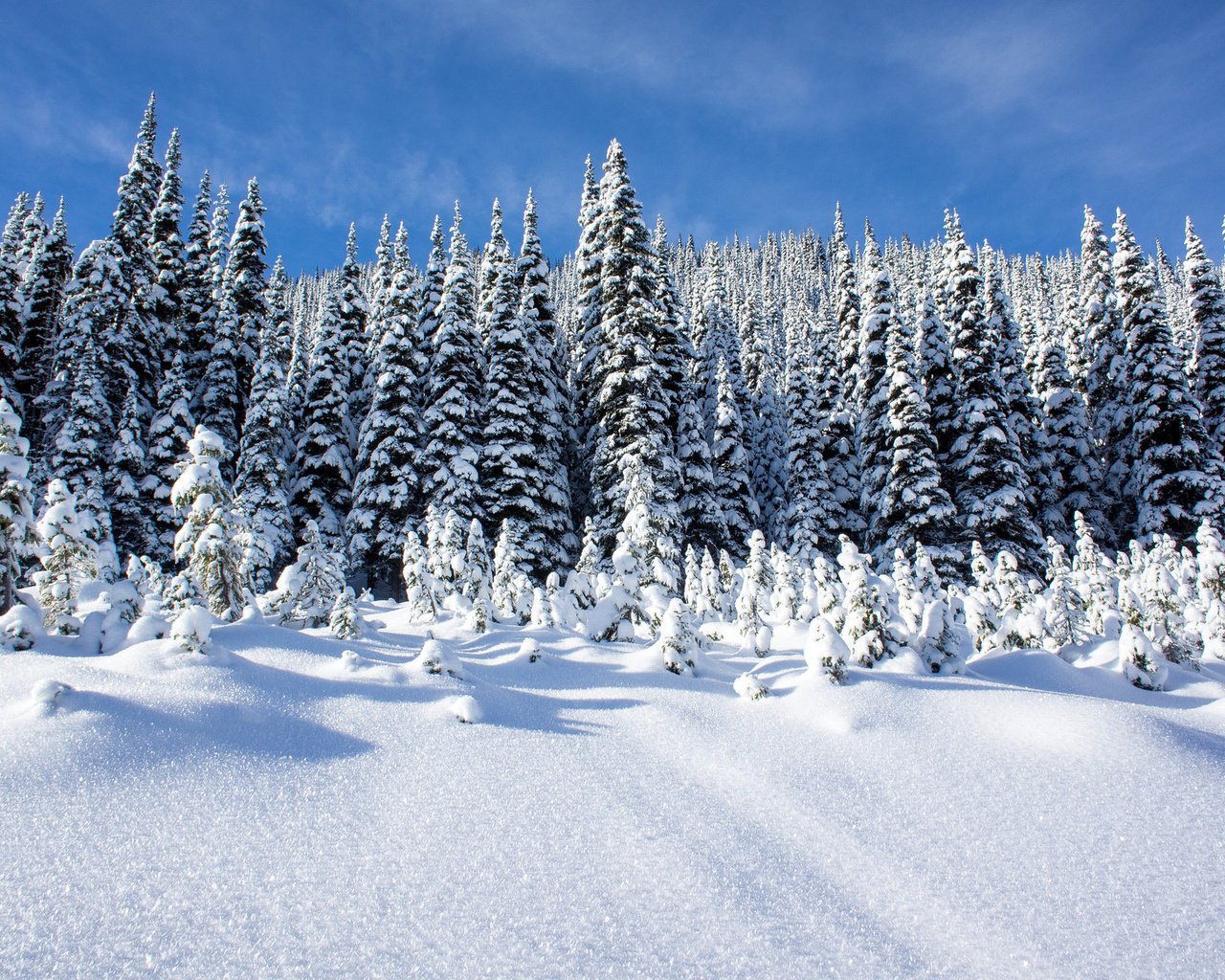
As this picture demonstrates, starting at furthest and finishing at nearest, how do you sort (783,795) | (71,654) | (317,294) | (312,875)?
(317,294)
(71,654)
(783,795)
(312,875)

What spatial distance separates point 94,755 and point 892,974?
4.52 meters

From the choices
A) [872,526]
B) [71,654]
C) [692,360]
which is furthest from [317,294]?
[71,654]

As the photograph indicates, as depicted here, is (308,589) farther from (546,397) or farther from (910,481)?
(910,481)

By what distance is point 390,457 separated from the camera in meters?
26.1

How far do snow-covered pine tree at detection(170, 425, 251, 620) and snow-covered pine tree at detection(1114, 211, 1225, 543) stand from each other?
3236cm

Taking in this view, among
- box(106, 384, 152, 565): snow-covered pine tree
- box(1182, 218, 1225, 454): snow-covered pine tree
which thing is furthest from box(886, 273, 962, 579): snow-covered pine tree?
box(106, 384, 152, 565): snow-covered pine tree

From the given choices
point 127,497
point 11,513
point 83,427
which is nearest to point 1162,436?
point 11,513

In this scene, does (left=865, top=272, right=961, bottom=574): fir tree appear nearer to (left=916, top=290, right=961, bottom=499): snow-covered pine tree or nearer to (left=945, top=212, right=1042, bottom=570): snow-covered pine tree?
(left=916, top=290, right=961, bottom=499): snow-covered pine tree

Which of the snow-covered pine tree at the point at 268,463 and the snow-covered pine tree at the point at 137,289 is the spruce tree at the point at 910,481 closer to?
the snow-covered pine tree at the point at 268,463

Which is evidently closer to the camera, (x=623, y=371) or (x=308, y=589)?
(x=308, y=589)

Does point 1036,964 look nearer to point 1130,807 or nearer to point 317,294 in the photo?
point 1130,807

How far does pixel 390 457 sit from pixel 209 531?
16.9m

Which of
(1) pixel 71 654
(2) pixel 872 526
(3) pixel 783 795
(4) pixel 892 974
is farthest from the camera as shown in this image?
(2) pixel 872 526

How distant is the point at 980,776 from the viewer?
4500 millimetres
